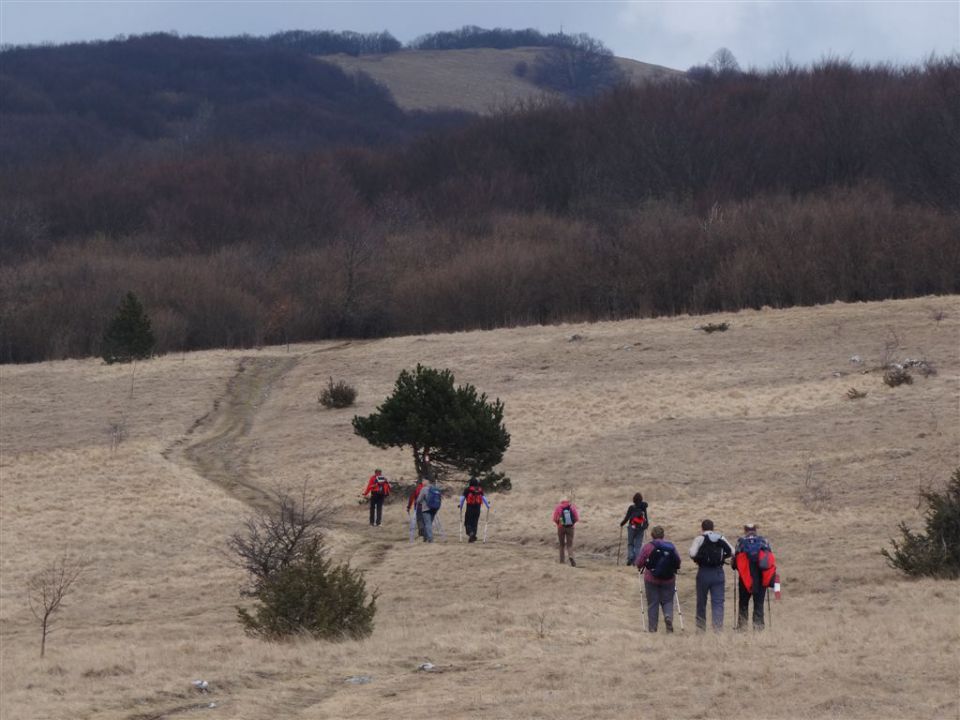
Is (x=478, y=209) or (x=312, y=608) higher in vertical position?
(x=478, y=209)

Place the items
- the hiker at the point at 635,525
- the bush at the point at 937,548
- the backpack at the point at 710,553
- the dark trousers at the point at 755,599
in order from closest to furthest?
the backpack at the point at 710,553 → the dark trousers at the point at 755,599 → the bush at the point at 937,548 → the hiker at the point at 635,525

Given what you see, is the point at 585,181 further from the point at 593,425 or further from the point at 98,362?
the point at 593,425

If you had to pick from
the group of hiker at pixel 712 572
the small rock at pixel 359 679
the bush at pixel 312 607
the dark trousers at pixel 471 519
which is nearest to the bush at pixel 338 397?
the dark trousers at pixel 471 519

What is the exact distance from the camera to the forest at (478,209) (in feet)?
232

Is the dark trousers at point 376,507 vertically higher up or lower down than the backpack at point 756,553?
lower down

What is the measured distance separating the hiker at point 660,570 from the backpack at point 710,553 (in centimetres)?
31

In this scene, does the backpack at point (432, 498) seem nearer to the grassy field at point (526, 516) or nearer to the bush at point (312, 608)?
the grassy field at point (526, 516)

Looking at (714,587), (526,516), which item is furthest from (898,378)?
(714,587)

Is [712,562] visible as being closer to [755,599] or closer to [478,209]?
[755,599]

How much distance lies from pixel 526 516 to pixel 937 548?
1115 cm

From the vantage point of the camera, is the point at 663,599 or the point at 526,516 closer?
the point at 663,599

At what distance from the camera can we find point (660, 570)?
16.9m

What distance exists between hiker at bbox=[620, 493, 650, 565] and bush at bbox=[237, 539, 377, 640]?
6.73 m

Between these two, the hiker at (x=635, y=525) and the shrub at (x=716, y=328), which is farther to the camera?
the shrub at (x=716, y=328)
